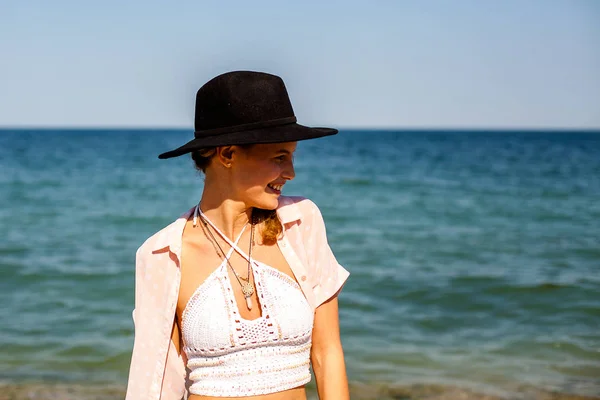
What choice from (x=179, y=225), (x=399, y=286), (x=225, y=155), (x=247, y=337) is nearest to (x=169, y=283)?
(x=179, y=225)

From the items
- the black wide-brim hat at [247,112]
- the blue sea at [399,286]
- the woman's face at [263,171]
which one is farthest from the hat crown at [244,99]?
the blue sea at [399,286]

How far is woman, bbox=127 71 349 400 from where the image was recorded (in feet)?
8.54

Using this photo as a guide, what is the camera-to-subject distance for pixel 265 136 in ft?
8.23

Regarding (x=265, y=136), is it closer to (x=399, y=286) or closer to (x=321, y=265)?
(x=321, y=265)

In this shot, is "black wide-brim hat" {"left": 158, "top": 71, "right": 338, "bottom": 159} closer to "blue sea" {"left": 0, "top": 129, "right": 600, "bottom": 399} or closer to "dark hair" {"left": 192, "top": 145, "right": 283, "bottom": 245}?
"dark hair" {"left": 192, "top": 145, "right": 283, "bottom": 245}

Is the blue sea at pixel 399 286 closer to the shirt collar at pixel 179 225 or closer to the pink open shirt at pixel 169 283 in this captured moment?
the shirt collar at pixel 179 225

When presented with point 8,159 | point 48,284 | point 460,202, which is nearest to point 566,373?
point 48,284

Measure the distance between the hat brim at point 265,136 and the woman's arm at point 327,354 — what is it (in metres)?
0.61

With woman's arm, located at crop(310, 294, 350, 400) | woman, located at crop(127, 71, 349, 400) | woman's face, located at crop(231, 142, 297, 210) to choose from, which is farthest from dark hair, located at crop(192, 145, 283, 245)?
woman's arm, located at crop(310, 294, 350, 400)

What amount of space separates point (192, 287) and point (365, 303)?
6.34 metres

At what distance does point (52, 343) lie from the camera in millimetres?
7746

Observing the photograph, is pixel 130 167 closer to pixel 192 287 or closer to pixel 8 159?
pixel 8 159

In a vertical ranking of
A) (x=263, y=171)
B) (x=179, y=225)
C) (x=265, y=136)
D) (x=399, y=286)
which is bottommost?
(x=399, y=286)

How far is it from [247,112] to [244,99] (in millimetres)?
41
